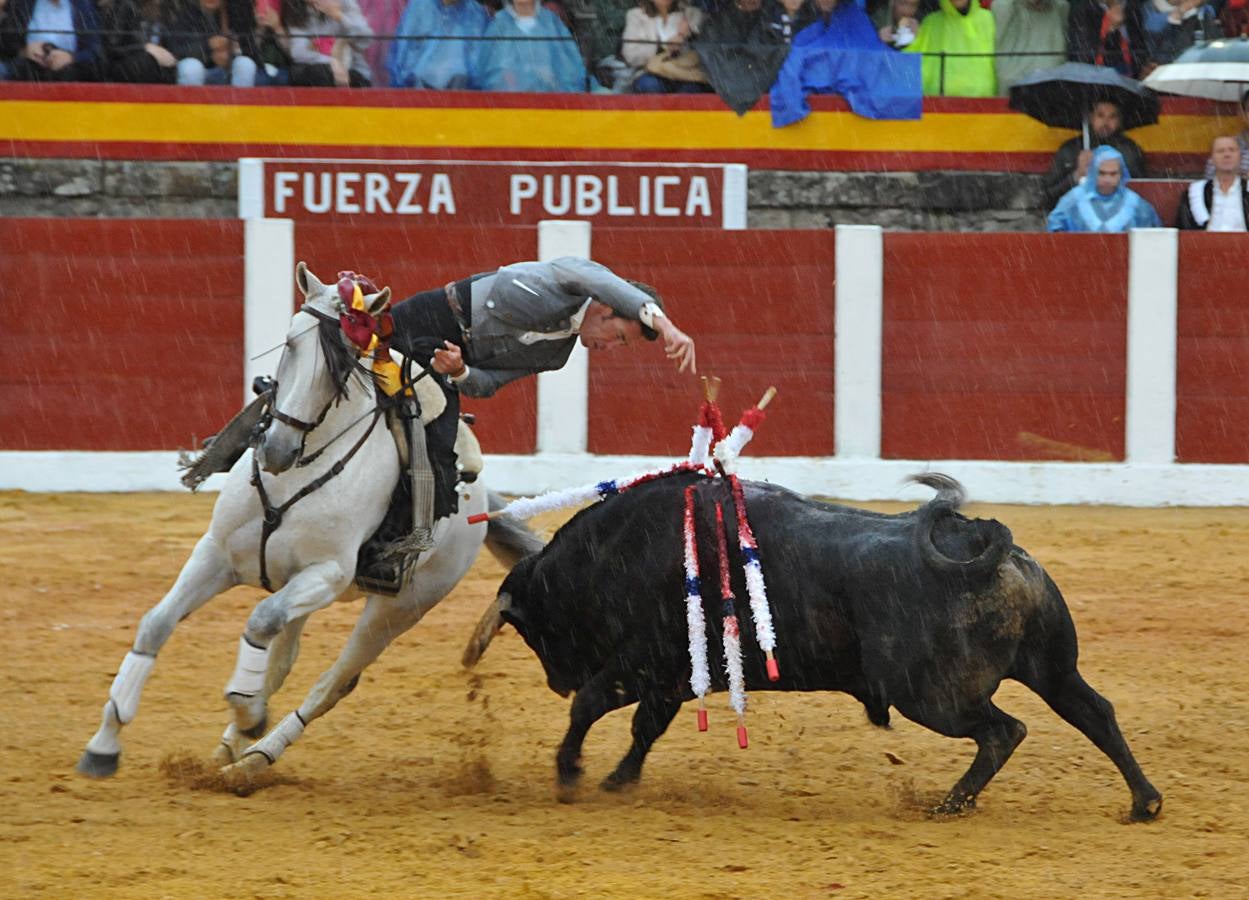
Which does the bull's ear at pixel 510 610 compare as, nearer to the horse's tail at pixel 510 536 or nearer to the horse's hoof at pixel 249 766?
the horse's tail at pixel 510 536

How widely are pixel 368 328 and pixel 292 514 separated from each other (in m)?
0.53

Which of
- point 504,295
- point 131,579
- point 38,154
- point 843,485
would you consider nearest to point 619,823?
point 504,295

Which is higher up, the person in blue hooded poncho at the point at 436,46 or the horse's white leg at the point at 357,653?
the person in blue hooded poncho at the point at 436,46

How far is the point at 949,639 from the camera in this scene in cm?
461

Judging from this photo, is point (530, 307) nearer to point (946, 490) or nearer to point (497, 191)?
point (946, 490)

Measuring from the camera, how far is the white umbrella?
36.4 ft

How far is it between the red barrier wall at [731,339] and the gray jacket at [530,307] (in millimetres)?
5563

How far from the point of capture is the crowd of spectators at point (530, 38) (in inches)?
473

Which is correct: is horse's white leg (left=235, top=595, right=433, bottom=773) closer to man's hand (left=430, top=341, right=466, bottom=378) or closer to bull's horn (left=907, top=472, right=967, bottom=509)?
man's hand (left=430, top=341, right=466, bottom=378)

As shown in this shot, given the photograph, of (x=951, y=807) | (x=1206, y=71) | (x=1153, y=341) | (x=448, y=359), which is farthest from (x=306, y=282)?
(x=1206, y=71)

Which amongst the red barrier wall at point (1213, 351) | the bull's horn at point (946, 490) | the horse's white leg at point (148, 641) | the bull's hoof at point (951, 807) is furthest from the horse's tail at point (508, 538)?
the red barrier wall at point (1213, 351)

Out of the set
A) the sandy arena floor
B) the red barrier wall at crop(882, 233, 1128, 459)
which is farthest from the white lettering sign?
the sandy arena floor

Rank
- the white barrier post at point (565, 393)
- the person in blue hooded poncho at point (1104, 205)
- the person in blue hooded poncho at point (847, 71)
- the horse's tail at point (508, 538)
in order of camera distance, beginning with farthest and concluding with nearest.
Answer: the person in blue hooded poncho at point (847, 71) → the person in blue hooded poncho at point (1104, 205) → the white barrier post at point (565, 393) → the horse's tail at point (508, 538)

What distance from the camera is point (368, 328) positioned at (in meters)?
4.85
